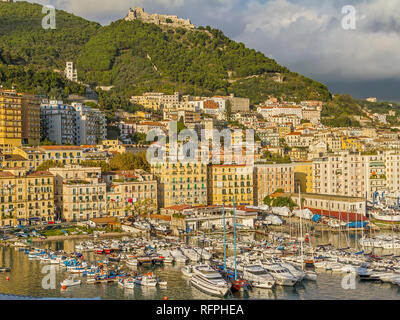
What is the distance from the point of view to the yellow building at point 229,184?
43094 mm

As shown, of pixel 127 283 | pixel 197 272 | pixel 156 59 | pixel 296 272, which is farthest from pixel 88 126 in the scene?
pixel 156 59

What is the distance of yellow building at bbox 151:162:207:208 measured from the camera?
41312mm

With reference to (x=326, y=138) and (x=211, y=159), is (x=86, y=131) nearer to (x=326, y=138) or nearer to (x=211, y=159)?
(x=211, y=159)

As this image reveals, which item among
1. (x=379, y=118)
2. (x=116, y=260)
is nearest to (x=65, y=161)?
(x=116, y=260)

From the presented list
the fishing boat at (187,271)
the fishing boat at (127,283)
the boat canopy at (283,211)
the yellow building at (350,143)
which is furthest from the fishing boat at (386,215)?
the yellow building at (350,143)

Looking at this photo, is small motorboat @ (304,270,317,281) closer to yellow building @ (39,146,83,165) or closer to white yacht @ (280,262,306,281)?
white yacht @ (280,262,306,281)

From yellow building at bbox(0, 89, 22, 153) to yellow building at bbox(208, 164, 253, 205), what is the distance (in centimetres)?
2096

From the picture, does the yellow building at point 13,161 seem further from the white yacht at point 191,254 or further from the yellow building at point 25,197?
the white yacht at point 191,254

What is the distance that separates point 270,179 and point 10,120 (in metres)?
25.8

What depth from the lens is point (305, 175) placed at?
50719 mm

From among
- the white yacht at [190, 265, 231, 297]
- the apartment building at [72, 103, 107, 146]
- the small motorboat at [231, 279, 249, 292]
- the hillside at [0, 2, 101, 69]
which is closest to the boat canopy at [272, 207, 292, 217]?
the white yacht at [190, 265, 231, 297]

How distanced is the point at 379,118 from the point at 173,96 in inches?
1628
